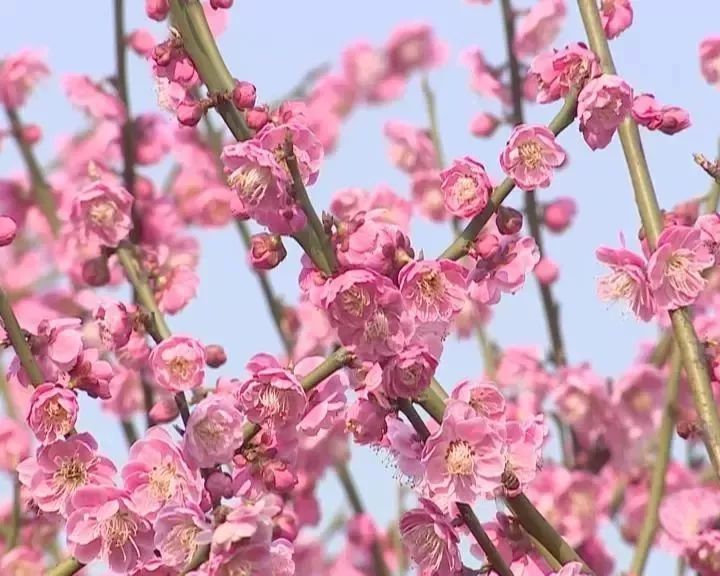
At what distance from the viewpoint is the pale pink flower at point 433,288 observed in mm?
1408

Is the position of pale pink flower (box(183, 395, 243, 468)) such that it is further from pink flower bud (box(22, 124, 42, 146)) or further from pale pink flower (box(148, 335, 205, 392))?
pink flower bud (box(22, 124, 42, 146))

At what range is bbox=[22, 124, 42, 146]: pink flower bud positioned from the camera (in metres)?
3.00

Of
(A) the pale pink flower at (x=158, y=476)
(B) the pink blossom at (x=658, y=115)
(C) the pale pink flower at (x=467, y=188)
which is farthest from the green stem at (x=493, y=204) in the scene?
(A) the pale pink flower at (x=158, y=476)

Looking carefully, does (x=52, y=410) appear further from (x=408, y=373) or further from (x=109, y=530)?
(x=408, y=373)

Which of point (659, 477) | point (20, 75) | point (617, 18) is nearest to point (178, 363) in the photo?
point (617, 18)

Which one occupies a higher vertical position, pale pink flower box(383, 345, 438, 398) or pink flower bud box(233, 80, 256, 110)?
pink flower bud box(233, 80, 256, 110)

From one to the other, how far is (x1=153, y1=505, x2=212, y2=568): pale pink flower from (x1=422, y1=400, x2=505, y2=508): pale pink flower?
25 centimetres

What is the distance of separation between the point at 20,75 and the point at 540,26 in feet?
3.88

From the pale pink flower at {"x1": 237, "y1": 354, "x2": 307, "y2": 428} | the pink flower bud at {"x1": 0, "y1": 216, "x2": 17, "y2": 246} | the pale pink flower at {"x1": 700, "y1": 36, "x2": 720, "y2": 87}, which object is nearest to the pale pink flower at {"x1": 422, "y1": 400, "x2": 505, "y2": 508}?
the pale pink flower at {"x1": 237, "y1": 354, "x2": 307, "y2": 428}

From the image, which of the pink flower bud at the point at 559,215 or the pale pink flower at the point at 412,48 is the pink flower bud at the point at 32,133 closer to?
the pink flower bud at the point at 559,215

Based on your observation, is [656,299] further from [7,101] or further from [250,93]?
[7,101]

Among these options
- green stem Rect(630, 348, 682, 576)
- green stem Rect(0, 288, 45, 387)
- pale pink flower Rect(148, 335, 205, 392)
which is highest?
green stem Rect(0, 288, 45, 387)

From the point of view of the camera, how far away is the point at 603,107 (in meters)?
1.52

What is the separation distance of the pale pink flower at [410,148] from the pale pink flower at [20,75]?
31.8 inches
